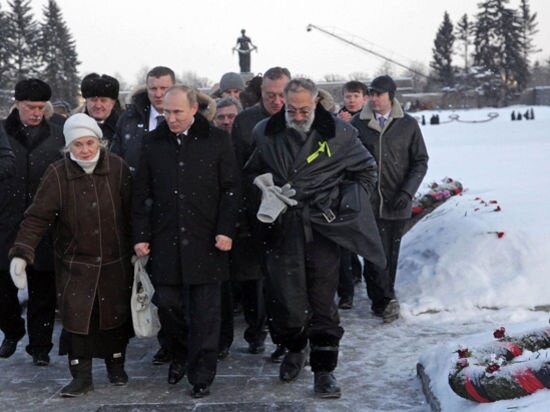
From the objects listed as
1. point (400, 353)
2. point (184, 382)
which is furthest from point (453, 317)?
point (184, 382)

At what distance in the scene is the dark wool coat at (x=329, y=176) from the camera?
5.01m

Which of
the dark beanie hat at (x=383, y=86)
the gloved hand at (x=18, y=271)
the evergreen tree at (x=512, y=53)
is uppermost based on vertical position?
the evergreen tree at (x=512, y=53)

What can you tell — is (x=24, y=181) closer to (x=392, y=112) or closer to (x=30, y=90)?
(x=30, y=90)

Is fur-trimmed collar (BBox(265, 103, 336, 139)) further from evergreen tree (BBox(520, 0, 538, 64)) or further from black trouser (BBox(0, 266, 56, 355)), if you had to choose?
evergreen tree (BBox(520, 0, 538, 64))

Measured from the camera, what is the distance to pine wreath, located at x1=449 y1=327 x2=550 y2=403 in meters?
3.94

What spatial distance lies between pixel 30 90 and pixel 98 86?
1.65 feet

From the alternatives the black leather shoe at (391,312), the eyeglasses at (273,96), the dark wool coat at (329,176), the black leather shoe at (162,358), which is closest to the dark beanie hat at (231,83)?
→ the eyeglasses at (273,96)

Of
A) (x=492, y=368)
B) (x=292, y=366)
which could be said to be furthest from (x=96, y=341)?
(x=492, y=368)

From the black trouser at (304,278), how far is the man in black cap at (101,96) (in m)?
1.88

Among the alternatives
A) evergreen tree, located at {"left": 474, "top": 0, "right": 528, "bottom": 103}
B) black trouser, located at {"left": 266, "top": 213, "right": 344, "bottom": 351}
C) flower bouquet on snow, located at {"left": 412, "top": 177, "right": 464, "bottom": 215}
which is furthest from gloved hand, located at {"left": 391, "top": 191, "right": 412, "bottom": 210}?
evergreen tree, located at {"left": 474, "top": 0, "right": 528, "bottom": 103}

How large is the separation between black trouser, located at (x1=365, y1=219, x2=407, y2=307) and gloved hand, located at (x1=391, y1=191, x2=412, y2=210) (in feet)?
0.61

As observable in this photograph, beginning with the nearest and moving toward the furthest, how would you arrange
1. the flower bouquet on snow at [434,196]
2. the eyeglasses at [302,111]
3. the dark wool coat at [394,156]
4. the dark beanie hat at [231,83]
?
the eyeglasses at [302,111] → the dark wool coat at [394,156] → the dark beanie hat at [231,83] → the flower bouquet on snow at [434,196]

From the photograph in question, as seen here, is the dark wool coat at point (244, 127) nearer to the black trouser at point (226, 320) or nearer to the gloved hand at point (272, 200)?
the black trouser at point (226, 320)

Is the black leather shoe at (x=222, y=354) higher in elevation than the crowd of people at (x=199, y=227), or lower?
lower
